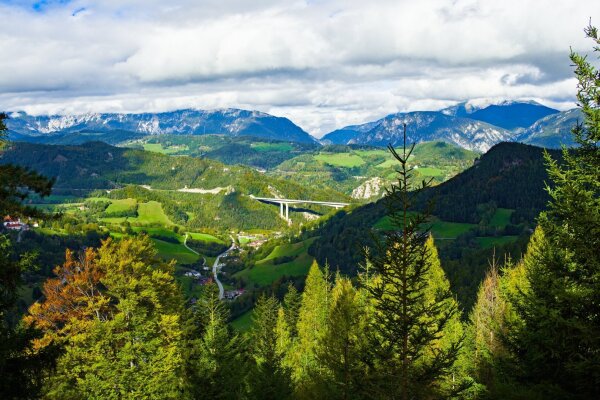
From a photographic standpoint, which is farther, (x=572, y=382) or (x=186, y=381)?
(x=186, y=381)

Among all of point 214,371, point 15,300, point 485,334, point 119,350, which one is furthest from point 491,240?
point 15,300

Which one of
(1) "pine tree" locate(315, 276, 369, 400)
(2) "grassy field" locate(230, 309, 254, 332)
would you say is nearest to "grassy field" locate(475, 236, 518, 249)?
(2) "grassy field" locate(230, 309, 254, 332)

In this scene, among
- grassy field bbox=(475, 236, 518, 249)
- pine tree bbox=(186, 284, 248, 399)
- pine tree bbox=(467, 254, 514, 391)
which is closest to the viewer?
pine tree bbox=(186, 284, 248, 399)

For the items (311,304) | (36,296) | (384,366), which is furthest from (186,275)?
(384,366)

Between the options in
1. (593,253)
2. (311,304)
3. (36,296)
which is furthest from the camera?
(36,296)

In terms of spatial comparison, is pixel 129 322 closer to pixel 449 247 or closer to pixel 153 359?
pixel 153 359

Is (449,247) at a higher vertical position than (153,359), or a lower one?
lower

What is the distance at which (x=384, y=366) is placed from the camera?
57.5 ft

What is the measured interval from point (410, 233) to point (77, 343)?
2298 cm

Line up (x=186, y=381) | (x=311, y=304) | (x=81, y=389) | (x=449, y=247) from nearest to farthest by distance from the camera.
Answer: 1. (x=81, y=389)
2. (x=186, y=381)
3. (x=311, y=304)
4. (x=449, y=247)

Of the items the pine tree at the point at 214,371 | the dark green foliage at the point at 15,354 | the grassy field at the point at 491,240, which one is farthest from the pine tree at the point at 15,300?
the grassy field at the point at 491,240

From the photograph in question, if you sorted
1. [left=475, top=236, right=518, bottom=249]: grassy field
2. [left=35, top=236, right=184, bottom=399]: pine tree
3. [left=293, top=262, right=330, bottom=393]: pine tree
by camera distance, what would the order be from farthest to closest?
[left=475, top=236, right=518, bottom=249]: grassy field → [left=293, top=262, right=330, bottom=393]: pine tree → [left=35, top=236, right=184, bottom=399]: pine tree

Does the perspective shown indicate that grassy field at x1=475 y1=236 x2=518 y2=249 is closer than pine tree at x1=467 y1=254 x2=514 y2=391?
No

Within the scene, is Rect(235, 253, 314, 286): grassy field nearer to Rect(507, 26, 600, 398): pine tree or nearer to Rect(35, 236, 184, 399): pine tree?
Rect(35, 236, 184, 399): pine tree
